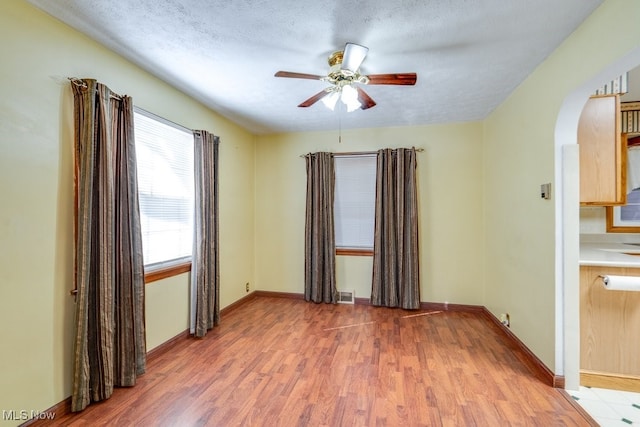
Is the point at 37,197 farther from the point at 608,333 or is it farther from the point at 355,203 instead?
the point at 608,333

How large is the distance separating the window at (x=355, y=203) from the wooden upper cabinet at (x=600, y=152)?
2.19 m

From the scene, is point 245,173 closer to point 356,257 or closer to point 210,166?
point 210,166

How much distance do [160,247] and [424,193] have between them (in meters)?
3.20

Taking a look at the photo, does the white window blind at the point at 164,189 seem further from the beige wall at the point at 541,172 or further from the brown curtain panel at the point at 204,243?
the beige wall at the point at 541,172

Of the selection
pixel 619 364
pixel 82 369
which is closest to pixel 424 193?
pixel 619 364

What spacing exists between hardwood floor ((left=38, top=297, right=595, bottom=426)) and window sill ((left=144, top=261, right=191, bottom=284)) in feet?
2.31

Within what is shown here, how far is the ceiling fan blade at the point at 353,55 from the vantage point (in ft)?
5.55

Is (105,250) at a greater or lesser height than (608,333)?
greater

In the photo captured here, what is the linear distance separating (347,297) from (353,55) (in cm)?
314

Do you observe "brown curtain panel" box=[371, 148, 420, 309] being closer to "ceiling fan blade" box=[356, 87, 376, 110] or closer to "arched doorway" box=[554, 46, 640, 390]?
"ceiling fan blade" box=[356, 87, 376, 110]

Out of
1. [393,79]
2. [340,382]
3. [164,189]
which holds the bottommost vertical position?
[340,382]

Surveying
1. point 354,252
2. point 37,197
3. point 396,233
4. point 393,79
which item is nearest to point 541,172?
point 393,79

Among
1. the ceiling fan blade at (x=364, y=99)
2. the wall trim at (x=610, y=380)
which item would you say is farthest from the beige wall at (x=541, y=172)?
the ceiling fan blade at (x=364, y=99)

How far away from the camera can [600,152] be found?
2.19 metres
